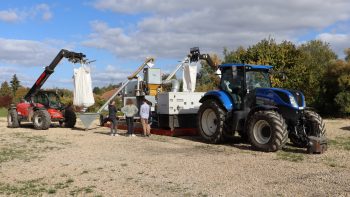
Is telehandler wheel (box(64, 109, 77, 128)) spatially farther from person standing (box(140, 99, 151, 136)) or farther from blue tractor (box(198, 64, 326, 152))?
blue tractor (box(198, 64, 326, 152))

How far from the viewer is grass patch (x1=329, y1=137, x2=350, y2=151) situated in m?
12.3

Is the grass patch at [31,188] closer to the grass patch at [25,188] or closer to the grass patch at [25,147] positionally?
the grass patch at [25,188]

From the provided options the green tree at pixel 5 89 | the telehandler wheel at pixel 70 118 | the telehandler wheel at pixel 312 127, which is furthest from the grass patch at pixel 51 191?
the green tree at pixel 5 89

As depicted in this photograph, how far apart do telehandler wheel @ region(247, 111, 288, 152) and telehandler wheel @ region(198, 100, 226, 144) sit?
51.3 inches

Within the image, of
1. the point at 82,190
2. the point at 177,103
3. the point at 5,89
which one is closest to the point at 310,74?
the point at 177,103

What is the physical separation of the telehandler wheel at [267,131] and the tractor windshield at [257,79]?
4.60 feet

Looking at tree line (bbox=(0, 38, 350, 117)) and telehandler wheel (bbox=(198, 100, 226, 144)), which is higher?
tree line (bbox=(0, 38, 350, 117))

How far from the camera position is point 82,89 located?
61.2 feet

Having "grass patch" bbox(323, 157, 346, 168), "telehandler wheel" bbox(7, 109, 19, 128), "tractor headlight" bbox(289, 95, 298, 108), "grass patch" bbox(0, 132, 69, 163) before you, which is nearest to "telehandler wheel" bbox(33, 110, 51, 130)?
"telehandler wheel" bbox(7, 109, 19, 128)

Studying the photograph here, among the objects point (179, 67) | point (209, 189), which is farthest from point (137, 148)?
point (179, 67)

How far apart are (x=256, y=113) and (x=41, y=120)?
35.6ft

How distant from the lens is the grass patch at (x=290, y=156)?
10055mm

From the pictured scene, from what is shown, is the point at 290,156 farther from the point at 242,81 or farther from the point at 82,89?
the point at 82,89

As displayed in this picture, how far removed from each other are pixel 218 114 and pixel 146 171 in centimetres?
474
